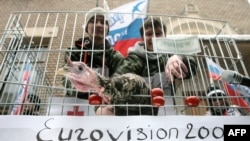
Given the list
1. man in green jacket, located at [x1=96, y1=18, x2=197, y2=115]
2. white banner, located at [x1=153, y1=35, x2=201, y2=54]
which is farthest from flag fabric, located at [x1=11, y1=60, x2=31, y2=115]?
white banner, located at [x1=153, y1=35, x2=201, y2=54]

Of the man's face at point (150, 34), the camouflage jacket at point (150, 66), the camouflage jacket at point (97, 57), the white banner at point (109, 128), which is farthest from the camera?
the man's face at point (150, 34)

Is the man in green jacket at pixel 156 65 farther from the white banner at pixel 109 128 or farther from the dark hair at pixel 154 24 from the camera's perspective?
the white banner at pixel 109 128

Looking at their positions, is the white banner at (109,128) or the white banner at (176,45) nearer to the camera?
the white banner at (109,128)

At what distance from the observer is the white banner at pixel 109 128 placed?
1.47 meters

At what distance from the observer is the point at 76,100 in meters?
1.88

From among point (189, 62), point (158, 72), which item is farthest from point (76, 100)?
point (189, 62)

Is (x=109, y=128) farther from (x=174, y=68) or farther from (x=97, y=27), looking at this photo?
(x=97, y=27)

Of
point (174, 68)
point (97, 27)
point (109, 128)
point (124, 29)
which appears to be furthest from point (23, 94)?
point (124, 29)

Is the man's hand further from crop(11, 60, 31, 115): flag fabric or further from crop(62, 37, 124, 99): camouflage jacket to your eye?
crop(11, 60, 31, 115): flag fabric

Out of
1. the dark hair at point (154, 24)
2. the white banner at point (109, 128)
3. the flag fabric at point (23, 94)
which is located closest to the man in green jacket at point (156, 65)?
the dark hair at point (154, 24)

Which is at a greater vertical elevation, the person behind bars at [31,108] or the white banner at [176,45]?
the white banner at [176,45]

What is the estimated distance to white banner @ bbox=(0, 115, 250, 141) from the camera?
147 centimetres

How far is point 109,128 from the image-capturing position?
59.3 inches

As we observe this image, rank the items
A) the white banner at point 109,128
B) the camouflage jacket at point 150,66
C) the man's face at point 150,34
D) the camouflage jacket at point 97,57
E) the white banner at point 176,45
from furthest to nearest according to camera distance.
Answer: the man's face at point 150,34 < the camouflage jacket at point 97,57 < the camouflage jacket at point 150,66 < the white banner at point 176,45 < the white banner at point 109,128
